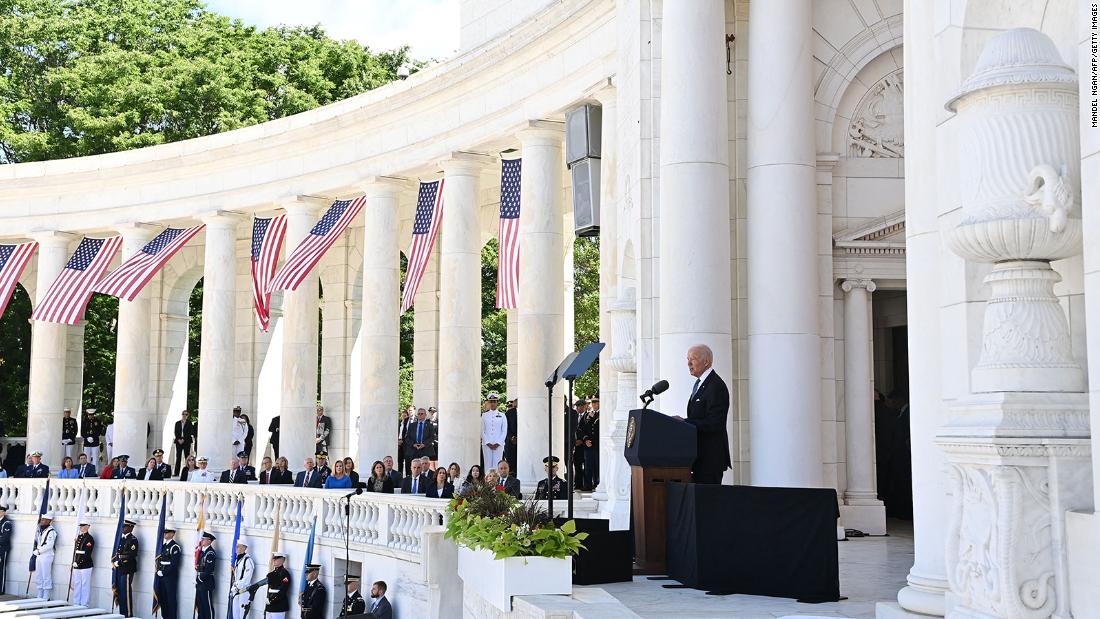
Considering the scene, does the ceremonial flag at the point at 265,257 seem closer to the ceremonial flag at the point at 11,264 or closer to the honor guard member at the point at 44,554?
the honor guard member at the point at 44,554

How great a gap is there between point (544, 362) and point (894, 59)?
20.1 meters

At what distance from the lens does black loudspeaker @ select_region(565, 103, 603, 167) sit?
43500 mm

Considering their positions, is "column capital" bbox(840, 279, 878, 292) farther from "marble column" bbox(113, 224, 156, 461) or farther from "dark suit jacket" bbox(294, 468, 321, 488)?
"marble column" bbox(113, 224, 156, 461)

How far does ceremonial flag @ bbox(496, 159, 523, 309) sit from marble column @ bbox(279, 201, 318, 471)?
13833mm

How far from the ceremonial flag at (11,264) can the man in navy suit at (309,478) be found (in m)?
24.3

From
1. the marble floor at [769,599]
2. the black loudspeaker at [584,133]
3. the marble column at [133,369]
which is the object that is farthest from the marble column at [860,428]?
the marble column at [133,369]

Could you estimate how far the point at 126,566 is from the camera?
164 ft

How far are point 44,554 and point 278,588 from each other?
16701 mm

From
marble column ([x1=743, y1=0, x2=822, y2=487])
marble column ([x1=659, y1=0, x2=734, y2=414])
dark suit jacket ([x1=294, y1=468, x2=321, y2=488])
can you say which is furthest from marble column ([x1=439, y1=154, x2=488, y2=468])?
marble column ([x1=743, y1=0, x2=822, y2=487])

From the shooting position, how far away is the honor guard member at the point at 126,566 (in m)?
50.0

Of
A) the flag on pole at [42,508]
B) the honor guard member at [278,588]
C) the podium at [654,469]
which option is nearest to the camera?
the podium at [654,469]

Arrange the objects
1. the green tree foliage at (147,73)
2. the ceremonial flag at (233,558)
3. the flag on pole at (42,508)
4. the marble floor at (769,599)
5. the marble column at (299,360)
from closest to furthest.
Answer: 1. the marble floor at (769,599)
2. the ceremonial flag at (233,558)
3. the flag on pole at (42,508)
4. the marble column at (299,360)
5. the green tree foliage at (147,73)

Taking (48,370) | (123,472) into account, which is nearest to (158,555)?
(123,472)

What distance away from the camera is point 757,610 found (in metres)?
18.1
